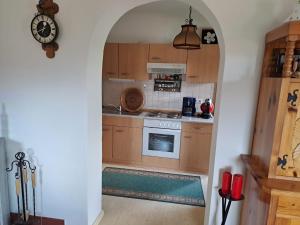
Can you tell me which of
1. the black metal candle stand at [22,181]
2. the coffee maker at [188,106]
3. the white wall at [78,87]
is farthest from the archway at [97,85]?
the coffee maker at [188,106]

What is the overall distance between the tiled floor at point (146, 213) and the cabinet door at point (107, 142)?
1.06 meters

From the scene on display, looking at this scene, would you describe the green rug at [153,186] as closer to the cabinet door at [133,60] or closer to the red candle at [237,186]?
the red candle at [237,186]

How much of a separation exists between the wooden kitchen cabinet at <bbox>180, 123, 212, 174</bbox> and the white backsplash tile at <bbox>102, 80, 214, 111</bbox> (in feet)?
2.22

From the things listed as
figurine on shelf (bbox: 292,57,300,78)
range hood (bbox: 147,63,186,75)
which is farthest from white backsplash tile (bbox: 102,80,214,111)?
figurine on shelf (bbox: 292,57,300,78)

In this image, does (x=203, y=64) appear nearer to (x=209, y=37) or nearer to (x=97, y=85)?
(x=209, y=37)

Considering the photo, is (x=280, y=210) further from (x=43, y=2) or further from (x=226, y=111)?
(x=43, y=2)

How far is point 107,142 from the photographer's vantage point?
3840mm

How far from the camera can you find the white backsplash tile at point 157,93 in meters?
3.95

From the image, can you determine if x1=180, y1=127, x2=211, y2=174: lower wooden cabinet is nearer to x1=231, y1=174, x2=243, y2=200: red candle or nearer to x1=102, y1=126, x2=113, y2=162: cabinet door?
x1=102, y1=126, x2=113, y2=162: cabinet door

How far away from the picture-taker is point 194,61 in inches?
142

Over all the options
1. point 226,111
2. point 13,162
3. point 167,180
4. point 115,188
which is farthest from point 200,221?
point 13,162

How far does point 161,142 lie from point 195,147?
0.55 meters

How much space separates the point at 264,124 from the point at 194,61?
90.0 inches

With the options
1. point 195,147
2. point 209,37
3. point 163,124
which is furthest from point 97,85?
point 209,37
